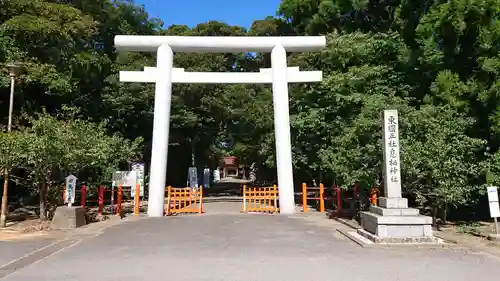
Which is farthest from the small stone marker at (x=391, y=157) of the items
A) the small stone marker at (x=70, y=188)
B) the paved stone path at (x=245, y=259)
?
the small stone marker at (x=70, y=188)

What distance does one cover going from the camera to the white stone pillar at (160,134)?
51.3 feet

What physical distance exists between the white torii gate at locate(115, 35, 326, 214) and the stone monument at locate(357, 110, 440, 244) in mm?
6364

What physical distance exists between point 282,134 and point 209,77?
12.2ft

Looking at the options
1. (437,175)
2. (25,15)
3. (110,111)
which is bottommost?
(437,175)

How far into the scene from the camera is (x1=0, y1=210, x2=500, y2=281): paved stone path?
6.42 m

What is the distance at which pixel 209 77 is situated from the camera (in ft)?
55.8

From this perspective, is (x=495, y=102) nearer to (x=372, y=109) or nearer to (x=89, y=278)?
(x=372, y=109)

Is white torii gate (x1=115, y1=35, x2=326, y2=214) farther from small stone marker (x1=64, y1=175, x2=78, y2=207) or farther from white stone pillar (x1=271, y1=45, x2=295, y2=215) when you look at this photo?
small stone marker (x1=64, y1=175, x2=78, y2=207)

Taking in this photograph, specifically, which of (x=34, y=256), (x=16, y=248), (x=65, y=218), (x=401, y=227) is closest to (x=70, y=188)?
(x=65, y=218)

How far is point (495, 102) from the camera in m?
12.6

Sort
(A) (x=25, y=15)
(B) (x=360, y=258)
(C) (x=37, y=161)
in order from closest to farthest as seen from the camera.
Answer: (B) (x=360, y=258) → (C) (x=37, y=161) → (A) (x=25, y=15)

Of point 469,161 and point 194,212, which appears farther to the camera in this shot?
point 194,212

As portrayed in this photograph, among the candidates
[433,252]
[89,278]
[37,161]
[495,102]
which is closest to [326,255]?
[433,252]

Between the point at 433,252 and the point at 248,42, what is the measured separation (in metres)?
11.0
